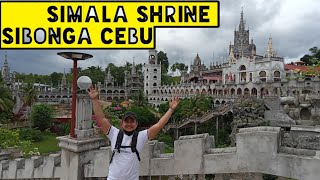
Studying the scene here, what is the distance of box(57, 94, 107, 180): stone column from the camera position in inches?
241

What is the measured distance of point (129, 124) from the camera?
14.3 feet

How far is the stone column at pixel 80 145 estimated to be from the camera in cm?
611

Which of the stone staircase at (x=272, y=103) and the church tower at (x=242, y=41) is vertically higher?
the church tower at (x=242, y=41)

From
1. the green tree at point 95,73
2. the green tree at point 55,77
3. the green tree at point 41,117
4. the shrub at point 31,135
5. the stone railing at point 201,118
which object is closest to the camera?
the shrub at point 31,135

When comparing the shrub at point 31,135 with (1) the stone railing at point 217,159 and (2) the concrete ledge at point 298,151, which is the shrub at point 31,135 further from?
(2) the concrete ledge at point 298,151

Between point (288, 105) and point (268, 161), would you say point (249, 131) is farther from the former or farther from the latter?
point (288, 105)

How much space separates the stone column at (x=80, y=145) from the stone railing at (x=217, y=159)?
0.07ft

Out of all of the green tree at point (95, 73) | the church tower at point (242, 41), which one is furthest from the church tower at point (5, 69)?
the church tower at point (242, 41)

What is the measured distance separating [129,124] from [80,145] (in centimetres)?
213

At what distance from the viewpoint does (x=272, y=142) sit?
464cm

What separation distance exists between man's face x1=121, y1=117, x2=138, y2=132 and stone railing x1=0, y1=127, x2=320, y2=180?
1.20m

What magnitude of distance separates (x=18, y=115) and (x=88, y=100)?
52996mm

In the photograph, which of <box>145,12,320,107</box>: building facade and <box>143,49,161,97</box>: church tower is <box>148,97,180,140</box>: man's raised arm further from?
<box>143,49,161,97</box>: church tower

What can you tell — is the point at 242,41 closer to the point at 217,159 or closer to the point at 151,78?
the point at 151,78
